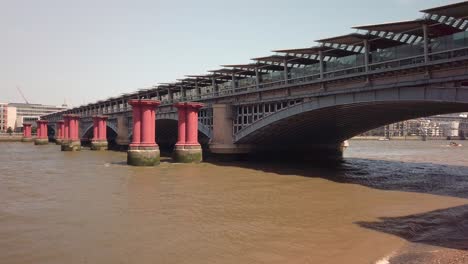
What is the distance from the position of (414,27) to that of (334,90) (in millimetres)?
6659

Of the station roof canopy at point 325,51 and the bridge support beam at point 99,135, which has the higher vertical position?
the station roof canopy at point 325,51

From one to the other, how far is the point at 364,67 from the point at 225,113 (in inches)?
648

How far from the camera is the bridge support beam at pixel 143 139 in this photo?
3369 cm

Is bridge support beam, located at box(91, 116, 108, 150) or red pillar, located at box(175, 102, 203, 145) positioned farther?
bridge support beam, located at box(91, 116, 108, 150)

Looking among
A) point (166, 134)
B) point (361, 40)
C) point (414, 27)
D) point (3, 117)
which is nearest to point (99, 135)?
point (166, 134)

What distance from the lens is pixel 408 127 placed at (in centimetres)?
17975

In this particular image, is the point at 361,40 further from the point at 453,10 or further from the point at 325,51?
the point at 453,10

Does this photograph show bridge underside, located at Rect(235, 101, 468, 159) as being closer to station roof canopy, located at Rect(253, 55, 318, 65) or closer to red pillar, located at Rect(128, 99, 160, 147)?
station roof canopy, located at Rect(253, 55, 318, 65)

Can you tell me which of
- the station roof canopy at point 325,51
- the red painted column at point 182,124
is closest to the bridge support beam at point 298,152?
the red painted column at point 182,124

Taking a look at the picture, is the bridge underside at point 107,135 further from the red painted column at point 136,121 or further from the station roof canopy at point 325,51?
the station roof canopy at point 325,51

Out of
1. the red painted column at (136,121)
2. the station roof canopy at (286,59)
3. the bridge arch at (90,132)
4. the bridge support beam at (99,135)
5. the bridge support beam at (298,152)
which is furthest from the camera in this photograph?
the bridge arch at (90,132)

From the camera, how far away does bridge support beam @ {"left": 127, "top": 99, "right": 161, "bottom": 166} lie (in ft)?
111

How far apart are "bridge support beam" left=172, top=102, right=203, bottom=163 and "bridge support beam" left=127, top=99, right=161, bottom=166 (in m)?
2.33

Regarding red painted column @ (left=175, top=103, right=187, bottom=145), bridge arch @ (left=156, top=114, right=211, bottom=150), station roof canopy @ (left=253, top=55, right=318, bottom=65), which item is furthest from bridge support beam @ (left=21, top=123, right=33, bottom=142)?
station roof canopy @ (left=253, top=55, right=318, bottom=65)
